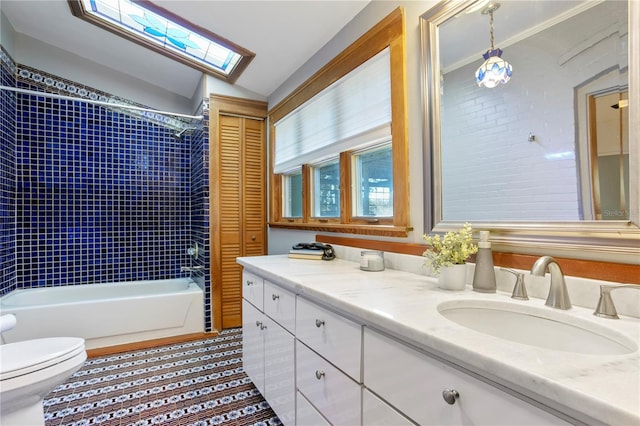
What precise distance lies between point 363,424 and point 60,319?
8.95ft

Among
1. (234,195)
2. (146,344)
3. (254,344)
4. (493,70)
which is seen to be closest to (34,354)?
(254,344)

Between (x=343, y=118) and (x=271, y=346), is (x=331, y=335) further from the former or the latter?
(x=343, y=118)

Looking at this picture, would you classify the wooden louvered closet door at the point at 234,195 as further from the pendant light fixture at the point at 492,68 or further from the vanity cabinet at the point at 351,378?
the pendant light fixture at the point at 492,68

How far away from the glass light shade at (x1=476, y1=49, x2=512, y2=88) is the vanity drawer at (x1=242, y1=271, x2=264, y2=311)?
1434 mm

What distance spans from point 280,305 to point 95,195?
2.83 m

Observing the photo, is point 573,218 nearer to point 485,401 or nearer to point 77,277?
point 485,401

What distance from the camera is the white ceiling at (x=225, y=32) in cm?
204

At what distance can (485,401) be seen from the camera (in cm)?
64

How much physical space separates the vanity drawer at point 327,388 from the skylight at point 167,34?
2.34 metres

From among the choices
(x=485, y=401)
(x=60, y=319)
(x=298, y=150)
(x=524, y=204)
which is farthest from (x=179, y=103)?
(x=485, y=401)

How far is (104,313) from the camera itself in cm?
269

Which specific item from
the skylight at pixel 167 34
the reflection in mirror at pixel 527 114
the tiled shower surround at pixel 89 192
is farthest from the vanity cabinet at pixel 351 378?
the skylight at pixel 167 34

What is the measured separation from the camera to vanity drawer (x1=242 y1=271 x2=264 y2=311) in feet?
5.98

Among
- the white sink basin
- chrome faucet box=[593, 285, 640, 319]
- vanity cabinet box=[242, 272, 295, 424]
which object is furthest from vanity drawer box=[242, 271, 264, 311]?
chrome faucet box=[593, 285, 640, 319]
